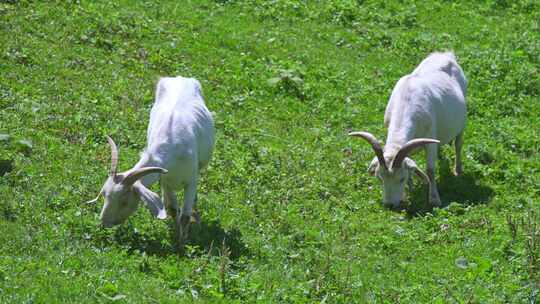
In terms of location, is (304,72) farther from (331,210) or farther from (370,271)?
(370,271)

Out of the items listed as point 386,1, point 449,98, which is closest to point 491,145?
point 449,98

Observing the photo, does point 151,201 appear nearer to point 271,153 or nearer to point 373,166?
point 373,166

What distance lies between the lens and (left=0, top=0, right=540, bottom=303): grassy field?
34.7ft

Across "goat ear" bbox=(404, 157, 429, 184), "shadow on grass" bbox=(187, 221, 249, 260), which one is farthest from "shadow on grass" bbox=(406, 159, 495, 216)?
"shadow on grass" bbox=(187, 221, 249, 260)

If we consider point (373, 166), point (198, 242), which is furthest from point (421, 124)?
point (198, 242)

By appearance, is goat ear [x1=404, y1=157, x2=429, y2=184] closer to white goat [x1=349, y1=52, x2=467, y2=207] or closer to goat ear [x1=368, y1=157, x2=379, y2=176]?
white goat [x1=349, y1=52, x2=467, y2=207]

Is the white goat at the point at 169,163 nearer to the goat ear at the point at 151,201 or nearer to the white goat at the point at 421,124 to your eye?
the goat ear at the point at 151,201

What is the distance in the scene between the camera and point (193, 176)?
12031mm

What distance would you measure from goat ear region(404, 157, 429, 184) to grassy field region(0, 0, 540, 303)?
46cm

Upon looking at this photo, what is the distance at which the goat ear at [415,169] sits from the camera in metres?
13.8

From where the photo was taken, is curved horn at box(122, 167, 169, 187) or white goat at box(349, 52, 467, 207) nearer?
curved horn at box(122, 167, 169, 187)

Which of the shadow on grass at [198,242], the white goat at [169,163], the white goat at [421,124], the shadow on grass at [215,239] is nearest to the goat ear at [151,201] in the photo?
the white goat at [169,163]

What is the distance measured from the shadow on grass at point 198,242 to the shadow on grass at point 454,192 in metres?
3.06

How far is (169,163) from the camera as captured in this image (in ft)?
38.8
